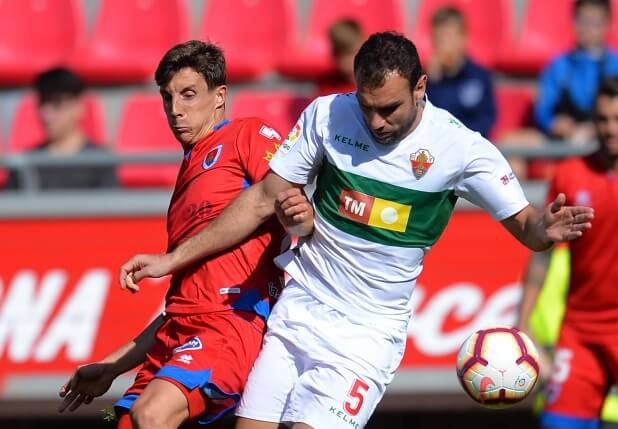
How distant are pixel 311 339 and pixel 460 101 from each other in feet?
15.8

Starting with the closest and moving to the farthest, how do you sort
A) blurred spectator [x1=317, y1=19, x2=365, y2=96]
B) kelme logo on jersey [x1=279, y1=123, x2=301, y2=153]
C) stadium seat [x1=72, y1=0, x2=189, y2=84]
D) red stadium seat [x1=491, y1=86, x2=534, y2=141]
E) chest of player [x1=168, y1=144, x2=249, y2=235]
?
kelme logo on jersey [x1=279, y1=123, x2=301, y2=153], chest of player [x1=168, y1=144, x2=249, y2=235], blurred spectator [x1=317, y1=19, x2=365, y2=96], red stadium seat [x1=491, y1=86, x2=534, y2=141], stadium seat [x1=72, y1=0, x2=189, y2=84]

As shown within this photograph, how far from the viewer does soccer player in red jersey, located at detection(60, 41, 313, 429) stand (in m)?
4.80

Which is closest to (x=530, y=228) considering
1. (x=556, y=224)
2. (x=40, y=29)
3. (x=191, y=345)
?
(x=556, y=224)

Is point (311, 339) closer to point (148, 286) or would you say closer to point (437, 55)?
point (148, 286)

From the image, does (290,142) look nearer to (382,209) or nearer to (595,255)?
(382,209)

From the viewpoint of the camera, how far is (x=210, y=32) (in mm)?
10836

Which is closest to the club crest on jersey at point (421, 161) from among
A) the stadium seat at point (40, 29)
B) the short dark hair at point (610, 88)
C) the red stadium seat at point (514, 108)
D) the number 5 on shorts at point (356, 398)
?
the number 5 on shorts at point (356, 398)

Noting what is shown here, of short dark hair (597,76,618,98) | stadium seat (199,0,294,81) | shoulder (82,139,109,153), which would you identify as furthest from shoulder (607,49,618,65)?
shoulder (82,139,109,153)

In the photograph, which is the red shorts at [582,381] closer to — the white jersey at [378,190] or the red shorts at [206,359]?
the white jersey at [378,190]

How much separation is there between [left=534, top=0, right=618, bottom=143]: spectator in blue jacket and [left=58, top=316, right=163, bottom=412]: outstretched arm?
5045 millimetres

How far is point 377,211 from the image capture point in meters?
4.81

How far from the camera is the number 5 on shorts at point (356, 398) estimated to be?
4730 millimetres

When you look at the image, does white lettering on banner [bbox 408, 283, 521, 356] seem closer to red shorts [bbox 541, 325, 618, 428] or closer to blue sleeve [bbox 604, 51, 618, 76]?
red shorts [bbox 541, 325, 618, 428]

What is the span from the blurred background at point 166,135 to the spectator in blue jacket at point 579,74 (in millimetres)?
18
